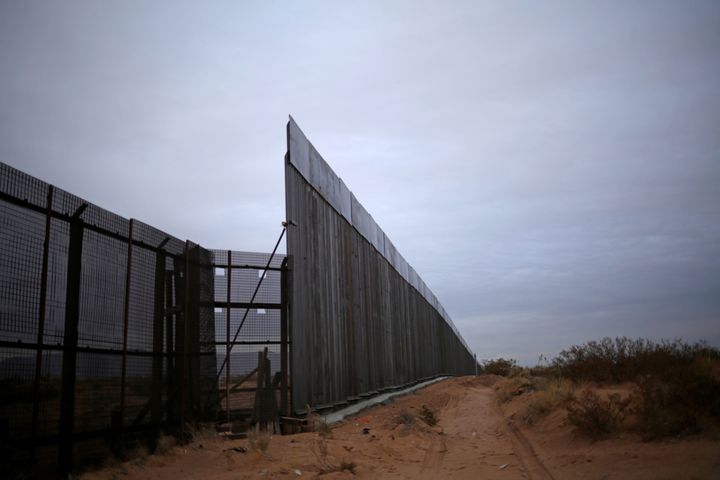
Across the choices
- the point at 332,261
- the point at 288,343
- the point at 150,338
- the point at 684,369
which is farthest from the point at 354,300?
the point at 684,369

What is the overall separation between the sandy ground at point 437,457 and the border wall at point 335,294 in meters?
2.26

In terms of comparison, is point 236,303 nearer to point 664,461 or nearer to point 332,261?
point 332,261

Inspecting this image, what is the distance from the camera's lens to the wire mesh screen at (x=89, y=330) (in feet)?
19.7

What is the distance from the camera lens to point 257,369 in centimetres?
1064

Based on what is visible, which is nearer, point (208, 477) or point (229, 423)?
point (208, 477)

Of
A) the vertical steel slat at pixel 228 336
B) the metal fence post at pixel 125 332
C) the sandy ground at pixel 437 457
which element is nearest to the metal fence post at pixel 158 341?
the sandy ground at pixel 437 457

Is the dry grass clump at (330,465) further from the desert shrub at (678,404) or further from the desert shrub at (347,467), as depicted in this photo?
the desert shrub at (678,404)

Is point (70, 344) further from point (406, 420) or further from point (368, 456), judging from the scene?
point (406, 420)

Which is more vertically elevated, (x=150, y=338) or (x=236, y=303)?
(x=236, y=303)

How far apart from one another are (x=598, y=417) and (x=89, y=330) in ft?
21.9

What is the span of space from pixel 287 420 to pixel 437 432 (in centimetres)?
266

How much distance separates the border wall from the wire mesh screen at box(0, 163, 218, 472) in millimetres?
2202

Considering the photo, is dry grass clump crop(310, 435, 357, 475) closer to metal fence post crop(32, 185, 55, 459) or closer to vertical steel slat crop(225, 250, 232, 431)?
metal fence post crop(32, 185, 55, 459)

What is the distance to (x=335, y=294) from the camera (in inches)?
576
